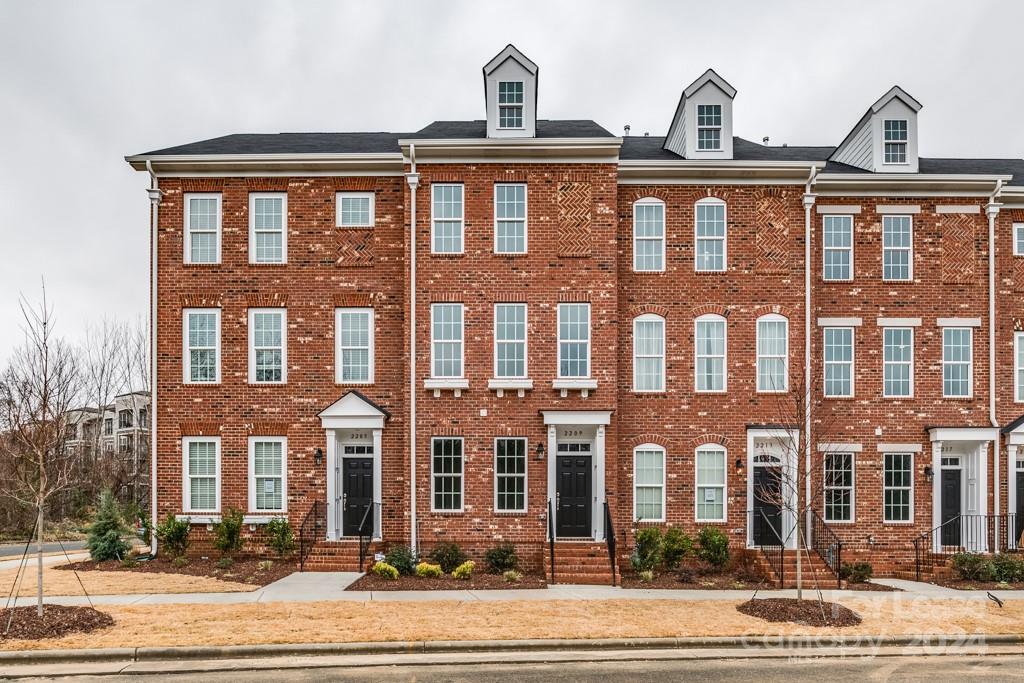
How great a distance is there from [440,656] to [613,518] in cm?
833

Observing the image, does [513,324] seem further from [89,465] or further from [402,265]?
[89,465]

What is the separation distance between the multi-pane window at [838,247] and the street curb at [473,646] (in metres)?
9.96

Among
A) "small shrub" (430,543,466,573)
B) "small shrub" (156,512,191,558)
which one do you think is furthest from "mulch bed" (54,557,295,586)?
"small shrub" (430,543,466,573)

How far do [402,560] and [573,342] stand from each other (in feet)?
21.2

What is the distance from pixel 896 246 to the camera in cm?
1956

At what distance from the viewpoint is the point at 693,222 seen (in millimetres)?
19109

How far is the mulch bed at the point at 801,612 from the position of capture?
41.0 ft

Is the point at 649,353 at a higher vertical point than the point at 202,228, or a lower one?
lower

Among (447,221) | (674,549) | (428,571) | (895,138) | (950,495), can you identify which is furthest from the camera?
(895,138)

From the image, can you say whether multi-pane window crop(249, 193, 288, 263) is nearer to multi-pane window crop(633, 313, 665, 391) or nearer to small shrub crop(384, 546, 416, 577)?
small shrub crop(384, 546, 416, 577)

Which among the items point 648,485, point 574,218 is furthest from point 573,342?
point 648,485

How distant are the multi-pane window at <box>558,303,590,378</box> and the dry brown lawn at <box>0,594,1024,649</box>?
19.5 ft

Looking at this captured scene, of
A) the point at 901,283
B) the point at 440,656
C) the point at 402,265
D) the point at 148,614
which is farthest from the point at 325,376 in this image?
the point at 901,283

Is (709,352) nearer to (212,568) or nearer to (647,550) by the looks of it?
(647,550)
